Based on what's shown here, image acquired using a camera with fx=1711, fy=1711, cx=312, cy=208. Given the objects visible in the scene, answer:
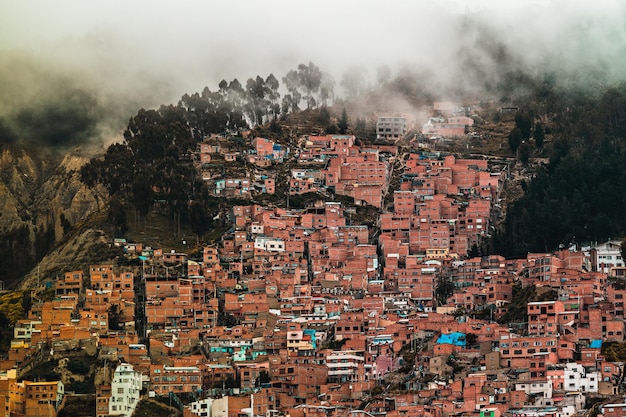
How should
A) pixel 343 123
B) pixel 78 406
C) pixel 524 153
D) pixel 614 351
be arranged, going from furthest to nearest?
pixel 343 123, pixel 524 153, pixel 614 351, pixel 78 406

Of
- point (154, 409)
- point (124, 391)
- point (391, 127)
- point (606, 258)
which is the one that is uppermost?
point (391, 127)

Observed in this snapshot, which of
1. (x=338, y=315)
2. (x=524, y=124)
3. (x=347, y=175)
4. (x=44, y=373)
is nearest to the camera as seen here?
(x=44, y=373)

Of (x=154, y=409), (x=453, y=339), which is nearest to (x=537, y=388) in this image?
(x=453, y=339)

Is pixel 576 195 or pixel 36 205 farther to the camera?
pixel 36 205

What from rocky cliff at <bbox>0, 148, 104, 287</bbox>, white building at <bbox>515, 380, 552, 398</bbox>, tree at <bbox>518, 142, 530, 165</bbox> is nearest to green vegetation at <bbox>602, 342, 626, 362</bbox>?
white building at <bbox>515, 380, 552, 398</bbox>

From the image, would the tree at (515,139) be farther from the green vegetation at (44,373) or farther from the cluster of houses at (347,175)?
the green vegetation at (44,373)

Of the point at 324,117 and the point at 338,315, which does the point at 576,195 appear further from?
the point at 324,117

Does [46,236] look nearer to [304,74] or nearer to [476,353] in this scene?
[304,74]
